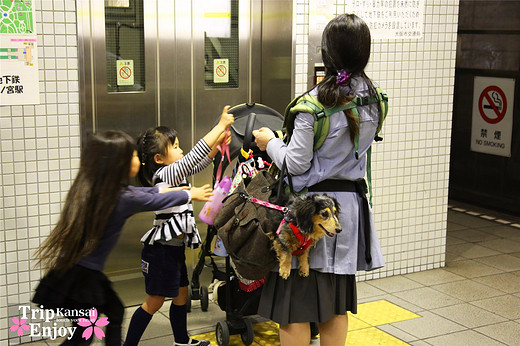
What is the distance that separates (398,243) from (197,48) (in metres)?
2.41

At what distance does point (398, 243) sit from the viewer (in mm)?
6043

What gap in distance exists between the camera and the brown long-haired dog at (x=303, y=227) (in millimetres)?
3410

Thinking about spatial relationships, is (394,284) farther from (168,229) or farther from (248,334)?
(168,229)

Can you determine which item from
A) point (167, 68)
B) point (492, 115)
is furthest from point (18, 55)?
point (492, 115)

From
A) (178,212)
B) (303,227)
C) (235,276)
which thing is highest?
(303,227)

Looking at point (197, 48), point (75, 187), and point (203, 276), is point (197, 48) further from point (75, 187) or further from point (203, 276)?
point (75, 187)

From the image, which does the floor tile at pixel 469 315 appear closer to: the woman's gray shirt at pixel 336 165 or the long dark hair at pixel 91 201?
the woman's gray shirt at pixel 336 165

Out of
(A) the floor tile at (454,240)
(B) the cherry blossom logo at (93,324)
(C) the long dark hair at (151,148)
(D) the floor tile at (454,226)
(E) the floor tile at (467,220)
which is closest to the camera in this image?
(B) the cherry blossom logo at (93,324)

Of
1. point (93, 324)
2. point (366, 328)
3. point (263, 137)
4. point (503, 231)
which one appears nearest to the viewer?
point (93, 324)

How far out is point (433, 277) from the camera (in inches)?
241

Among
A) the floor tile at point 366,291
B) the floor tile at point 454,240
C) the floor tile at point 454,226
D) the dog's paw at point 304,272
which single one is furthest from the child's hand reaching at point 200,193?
the floor tile at point 454,226

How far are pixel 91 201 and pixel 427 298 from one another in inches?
132

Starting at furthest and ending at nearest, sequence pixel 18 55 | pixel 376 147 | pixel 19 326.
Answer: pixel 376 147
pixel 19 326
pixel 18 55

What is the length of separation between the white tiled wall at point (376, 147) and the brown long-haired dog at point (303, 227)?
1863 mm
